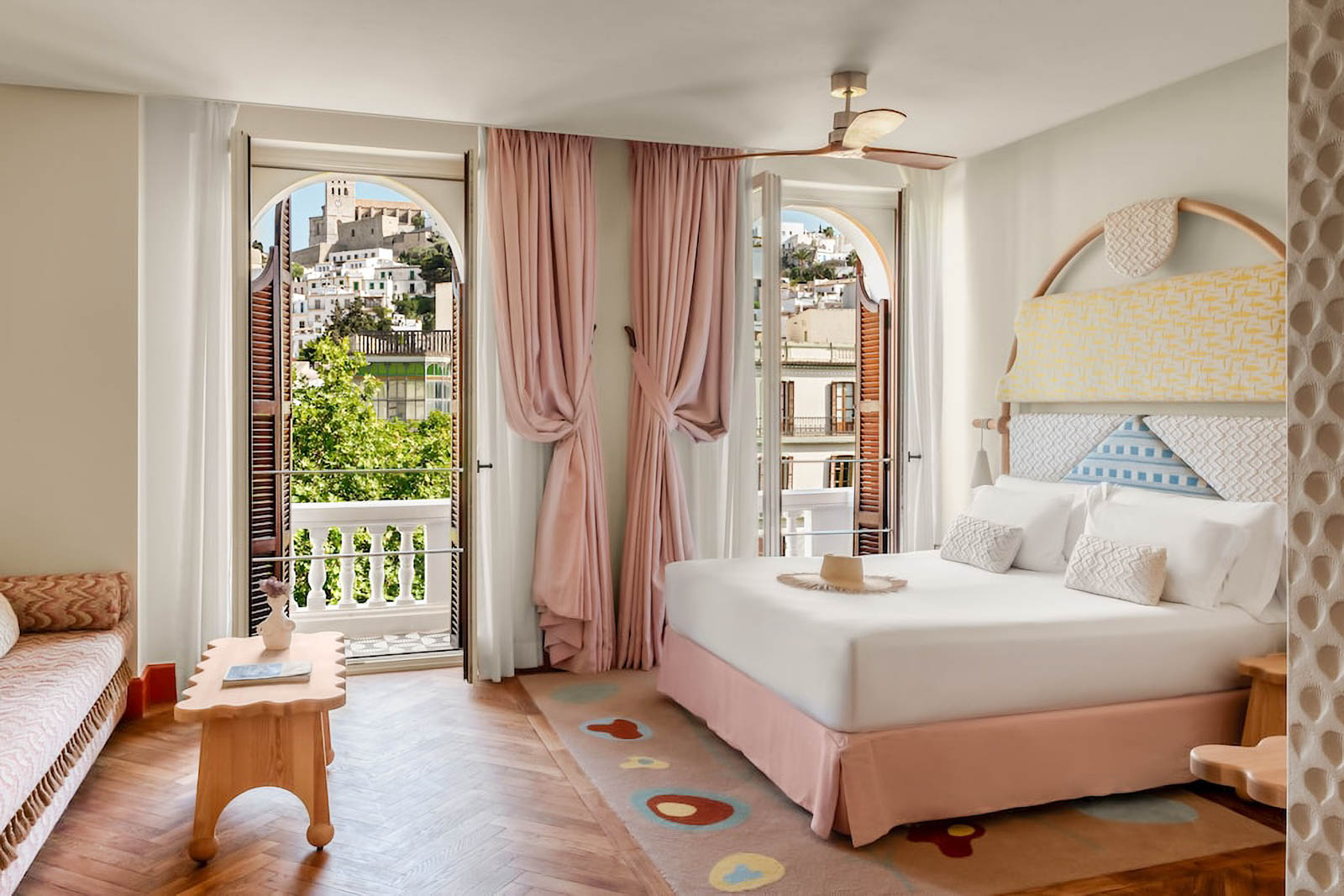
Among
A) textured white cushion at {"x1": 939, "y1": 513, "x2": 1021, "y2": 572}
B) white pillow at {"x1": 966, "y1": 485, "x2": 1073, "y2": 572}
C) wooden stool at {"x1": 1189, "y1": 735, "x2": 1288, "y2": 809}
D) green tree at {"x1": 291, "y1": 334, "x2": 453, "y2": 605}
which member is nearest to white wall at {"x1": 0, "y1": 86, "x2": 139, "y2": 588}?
textured white cushion at {"x1": 939, "y1": 513, "x2": 1021, "y2": 572}

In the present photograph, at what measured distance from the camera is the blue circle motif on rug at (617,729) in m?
3.77

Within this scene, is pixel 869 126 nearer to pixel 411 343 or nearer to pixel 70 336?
pixel 70 336

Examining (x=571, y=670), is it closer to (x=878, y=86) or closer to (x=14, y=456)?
(x=14, y=456)

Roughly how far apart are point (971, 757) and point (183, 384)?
136 inches

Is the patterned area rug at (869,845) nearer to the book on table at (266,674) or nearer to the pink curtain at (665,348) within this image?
the book on table at (266,674)

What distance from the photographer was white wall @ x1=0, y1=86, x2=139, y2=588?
388cm

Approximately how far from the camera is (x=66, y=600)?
3678mm

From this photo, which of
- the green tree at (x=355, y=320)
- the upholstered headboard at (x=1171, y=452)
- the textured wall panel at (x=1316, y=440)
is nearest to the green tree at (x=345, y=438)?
the green tree at (x=355, y=320)

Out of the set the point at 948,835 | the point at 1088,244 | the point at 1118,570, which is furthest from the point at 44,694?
the point at 1088,244

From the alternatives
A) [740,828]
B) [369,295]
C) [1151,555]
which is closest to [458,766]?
[740,828]

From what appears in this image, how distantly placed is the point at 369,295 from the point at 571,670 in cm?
1178

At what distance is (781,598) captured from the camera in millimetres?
3369

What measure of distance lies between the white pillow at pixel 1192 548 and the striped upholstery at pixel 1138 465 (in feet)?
0.94

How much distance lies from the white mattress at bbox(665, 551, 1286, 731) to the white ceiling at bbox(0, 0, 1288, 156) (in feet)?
6.31
